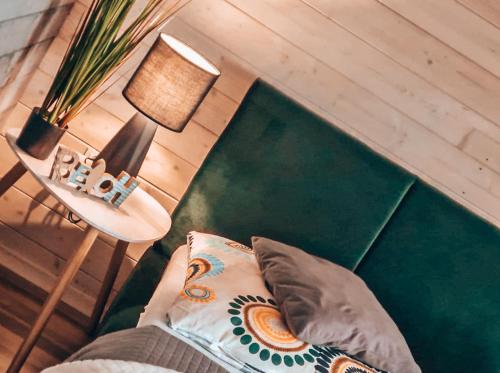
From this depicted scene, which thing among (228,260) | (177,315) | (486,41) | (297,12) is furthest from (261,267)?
(486,41)

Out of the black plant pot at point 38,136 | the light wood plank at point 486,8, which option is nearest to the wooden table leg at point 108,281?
the black plant pot at point 38,136

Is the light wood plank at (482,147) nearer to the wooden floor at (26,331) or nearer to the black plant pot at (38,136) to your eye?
the black plant pot at (38,136)

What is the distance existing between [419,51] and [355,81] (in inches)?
9.6

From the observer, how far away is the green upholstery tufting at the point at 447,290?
189 cm

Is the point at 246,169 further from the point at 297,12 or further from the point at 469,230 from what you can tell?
the point at 469,230

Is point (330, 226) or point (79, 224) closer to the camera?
point (330, 226)

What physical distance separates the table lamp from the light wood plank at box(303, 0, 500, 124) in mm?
581

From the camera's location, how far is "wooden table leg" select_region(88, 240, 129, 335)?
1.85 meters

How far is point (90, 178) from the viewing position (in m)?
1.56

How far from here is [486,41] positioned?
77.6 inches

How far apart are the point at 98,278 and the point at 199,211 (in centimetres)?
55

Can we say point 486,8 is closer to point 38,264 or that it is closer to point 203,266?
point 203,266

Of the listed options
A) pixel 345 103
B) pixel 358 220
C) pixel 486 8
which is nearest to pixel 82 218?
pixel 358 220

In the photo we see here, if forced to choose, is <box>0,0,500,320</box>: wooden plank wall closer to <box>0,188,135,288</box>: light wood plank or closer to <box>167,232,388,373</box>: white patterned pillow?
<box>0,188,135,288</box>: light wood plank
